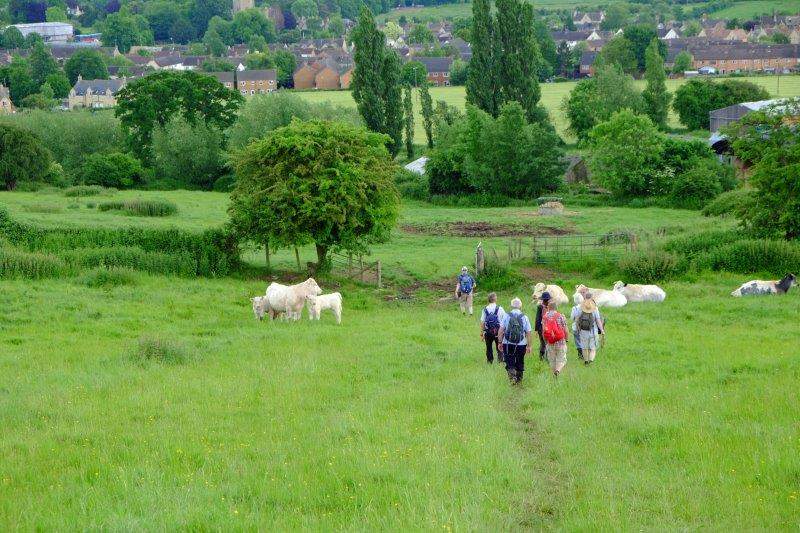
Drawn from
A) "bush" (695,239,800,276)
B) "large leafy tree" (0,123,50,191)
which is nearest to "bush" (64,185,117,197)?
"large leafy tree" (0,123,50,191)

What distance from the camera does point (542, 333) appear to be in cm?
1884

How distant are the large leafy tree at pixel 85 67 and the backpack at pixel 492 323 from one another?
16386 centimetres

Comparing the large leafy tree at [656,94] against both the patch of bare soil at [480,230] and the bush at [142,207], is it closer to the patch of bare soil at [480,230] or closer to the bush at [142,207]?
the patch of bare soil at [480,230]

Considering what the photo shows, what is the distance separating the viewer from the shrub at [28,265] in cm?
3083

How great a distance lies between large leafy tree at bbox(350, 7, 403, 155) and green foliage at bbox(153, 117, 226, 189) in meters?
11.9

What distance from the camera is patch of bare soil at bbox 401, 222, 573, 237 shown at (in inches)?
1875

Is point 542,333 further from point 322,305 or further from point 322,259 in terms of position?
point 322,259

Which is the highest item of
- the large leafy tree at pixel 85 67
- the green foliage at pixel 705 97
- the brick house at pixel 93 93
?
the large leafy tree at pixel 85 67

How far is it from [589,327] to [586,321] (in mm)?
158

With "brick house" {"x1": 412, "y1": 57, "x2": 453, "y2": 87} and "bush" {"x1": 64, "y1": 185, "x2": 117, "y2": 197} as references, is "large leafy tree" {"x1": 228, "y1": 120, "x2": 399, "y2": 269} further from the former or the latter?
"brick house" {"x1": 412, "y1": 57, "x2": 453, "y2": 87}

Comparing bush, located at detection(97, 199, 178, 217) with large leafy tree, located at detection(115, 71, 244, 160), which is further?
large leafy tree, located at detection(115, 71, 244, 160)

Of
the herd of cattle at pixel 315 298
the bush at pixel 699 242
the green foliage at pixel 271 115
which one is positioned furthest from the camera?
the green foliage at pixel 271 115

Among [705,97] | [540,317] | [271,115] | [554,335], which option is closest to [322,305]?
[540,317]

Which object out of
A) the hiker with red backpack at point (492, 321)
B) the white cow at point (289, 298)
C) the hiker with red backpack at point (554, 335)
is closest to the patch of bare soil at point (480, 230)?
the white cow at point (289, 298)
